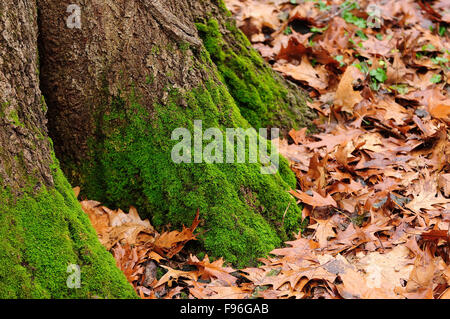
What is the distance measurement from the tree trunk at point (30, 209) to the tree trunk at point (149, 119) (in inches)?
13.5

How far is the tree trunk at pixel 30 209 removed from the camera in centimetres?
229

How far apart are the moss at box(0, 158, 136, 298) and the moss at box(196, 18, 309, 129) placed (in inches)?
64.0

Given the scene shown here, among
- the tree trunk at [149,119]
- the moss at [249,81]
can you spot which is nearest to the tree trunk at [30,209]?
the tree trunk at [149,119]

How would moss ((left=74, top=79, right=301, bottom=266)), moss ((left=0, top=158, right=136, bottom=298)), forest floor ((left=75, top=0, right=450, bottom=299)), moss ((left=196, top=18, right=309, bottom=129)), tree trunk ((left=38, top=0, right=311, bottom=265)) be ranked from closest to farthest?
moss ((left=0, top=158, right=136, bottom=298)) → forest floor ((left=75, top=0, right=450, bottom=299)) → tree trunk ((left=38, top=0, right=311, bottom=265)) → moss ((left=74, top=79, right=301, bottom=266)) → moss ((left=196, top=18, right=309, bottom=129))

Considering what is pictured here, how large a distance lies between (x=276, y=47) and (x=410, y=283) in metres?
3.16

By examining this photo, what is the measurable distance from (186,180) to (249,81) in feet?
3.86

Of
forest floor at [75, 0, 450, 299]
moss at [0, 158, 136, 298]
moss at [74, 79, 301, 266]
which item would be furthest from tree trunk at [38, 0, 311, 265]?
moss at [0, 158, 136, 298]

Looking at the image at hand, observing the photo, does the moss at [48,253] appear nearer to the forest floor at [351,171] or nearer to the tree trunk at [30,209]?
the tree trunk at [30,209]

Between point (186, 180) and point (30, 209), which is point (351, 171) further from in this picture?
point (30, 209)

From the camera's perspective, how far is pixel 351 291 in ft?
7.92

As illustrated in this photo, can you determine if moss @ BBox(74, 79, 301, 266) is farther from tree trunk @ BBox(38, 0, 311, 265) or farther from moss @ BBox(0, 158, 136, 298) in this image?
moss @ BBox(0, 158, 136, 298)

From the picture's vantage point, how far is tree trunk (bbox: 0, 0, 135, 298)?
229 cm

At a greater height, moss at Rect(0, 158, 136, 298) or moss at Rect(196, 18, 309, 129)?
moss at Rect(196, 18, 309, 129)
